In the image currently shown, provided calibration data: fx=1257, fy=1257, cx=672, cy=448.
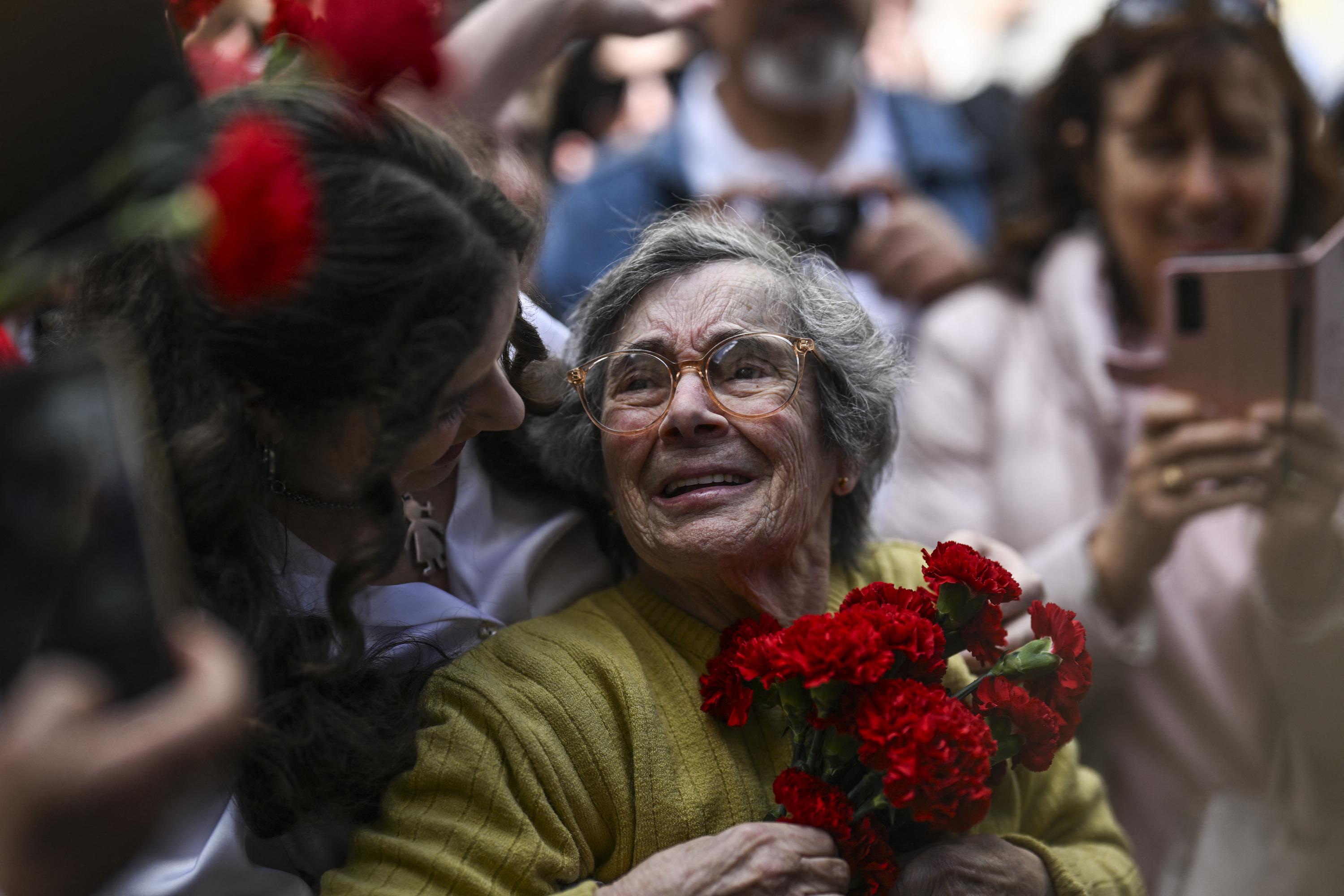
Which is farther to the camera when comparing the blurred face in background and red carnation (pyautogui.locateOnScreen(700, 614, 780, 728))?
the blurred face in background

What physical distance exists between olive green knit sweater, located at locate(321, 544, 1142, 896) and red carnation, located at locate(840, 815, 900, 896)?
0.21 meters

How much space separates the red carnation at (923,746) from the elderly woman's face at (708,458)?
0.45m

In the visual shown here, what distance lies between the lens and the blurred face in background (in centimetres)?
393

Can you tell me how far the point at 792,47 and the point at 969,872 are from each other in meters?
2.75

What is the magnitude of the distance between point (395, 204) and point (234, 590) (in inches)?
24.4

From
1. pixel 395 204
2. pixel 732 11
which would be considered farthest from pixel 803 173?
pixel 395 204

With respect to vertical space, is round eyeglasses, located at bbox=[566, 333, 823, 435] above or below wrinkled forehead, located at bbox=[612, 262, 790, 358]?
below

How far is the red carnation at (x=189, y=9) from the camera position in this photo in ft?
7.25

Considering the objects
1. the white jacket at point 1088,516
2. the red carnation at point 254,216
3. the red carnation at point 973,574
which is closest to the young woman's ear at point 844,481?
the red carnation at point 973,574

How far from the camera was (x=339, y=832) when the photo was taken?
6.59ft

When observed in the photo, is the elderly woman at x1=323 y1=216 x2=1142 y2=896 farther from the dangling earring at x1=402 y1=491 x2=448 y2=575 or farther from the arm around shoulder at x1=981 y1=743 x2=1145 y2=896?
the dangling earring at x1=402 y1=491 x2=448 y2=575

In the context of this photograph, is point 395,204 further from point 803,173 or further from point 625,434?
point 803,173

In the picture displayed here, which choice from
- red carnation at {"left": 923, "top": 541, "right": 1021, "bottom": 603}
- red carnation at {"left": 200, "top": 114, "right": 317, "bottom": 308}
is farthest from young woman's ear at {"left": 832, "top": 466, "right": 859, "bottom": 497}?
red carnation at {"left": 200, "top": 114, "right": 317, "bottom": 308}

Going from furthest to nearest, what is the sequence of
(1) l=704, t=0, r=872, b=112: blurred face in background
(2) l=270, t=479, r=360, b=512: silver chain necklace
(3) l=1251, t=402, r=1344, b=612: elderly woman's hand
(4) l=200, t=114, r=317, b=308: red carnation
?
(1) l=704, t=0, r=872, b=112: blurred face in background → (3) l=1251, t=402, r=1344, b=612: elderly woman's hand → (2) l=270, t=479, r=360, b=512: silver chain necklace → (4) l=200, t=114, r=317, b=308: red carnation
